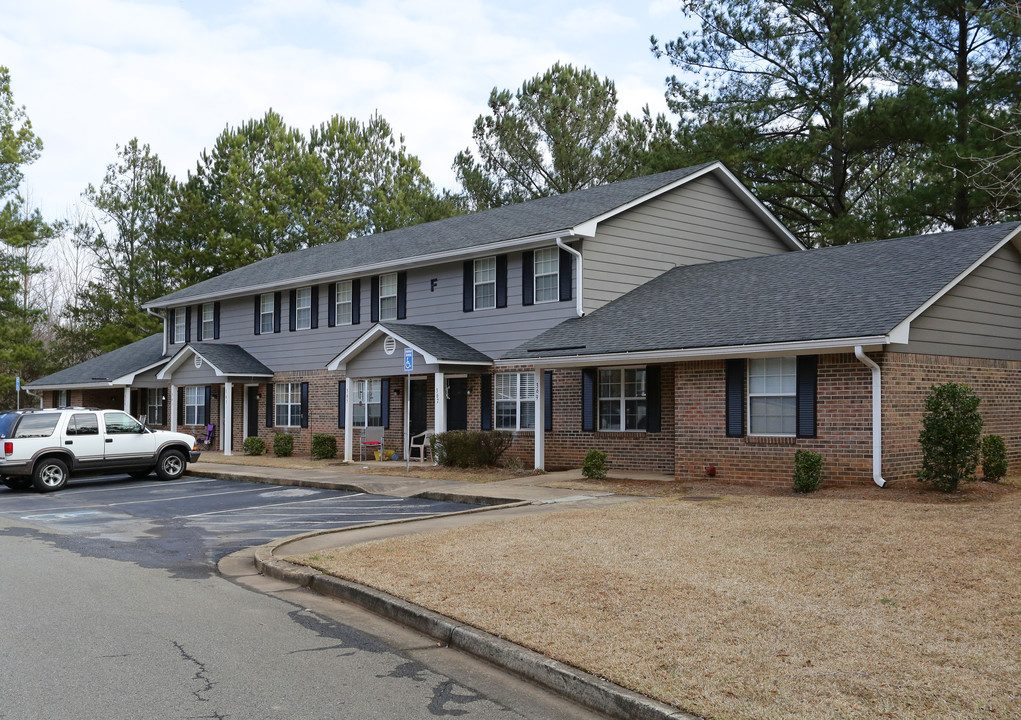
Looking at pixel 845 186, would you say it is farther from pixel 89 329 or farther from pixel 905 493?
pixel 89 329

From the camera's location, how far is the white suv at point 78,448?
760 inches

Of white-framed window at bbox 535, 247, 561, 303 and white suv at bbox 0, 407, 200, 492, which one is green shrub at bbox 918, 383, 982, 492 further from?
white suv at bbox 0, 407, 200, 492

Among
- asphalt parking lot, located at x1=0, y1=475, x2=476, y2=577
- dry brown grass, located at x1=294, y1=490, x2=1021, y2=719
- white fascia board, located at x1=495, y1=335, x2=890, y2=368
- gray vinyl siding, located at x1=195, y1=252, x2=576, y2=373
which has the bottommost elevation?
asphalt parking lot, located at x1=0, y1=475, x2=476, y2=577

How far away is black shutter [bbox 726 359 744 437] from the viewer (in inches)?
666

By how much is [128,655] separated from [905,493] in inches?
460

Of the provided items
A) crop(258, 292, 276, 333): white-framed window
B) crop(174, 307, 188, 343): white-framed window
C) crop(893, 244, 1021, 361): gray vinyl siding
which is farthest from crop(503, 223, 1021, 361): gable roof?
crop(174, 307, 188, 343): white-framed window

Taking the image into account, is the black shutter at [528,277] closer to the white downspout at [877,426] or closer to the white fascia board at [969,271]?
the white downspout at [877,426]

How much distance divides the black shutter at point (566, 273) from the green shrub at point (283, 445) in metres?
11.0

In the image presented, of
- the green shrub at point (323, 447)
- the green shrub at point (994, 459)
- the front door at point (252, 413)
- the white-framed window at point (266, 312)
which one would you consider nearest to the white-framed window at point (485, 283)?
the green shrub at point (323, 447)

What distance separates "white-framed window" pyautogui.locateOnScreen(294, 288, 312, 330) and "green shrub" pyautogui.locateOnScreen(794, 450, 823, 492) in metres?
18.2

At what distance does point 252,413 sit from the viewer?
3136 centimetres

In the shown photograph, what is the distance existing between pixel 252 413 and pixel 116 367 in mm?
9438

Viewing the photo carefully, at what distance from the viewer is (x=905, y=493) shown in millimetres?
14258

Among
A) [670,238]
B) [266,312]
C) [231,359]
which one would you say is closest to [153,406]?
[231,359]
